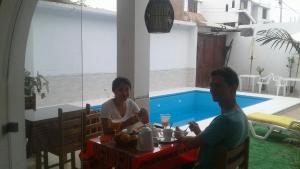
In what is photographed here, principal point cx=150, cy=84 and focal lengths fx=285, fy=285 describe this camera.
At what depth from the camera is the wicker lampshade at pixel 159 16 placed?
2.24m

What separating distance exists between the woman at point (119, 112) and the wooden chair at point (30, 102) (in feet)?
2.23

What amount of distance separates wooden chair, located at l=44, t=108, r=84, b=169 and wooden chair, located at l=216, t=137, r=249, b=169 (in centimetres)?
136

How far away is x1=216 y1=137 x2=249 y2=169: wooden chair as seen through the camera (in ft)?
5.54

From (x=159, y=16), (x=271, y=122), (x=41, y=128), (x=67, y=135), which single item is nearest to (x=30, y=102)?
(x=41, y=128)

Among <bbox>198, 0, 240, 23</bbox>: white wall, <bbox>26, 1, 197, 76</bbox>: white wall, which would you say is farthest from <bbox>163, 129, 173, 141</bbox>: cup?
<bbox>198, 0, 240, 23</bbox>: white wall

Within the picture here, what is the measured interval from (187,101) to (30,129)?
277 inches

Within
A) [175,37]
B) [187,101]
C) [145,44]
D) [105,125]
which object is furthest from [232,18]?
[105,125]

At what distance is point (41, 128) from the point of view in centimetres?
235

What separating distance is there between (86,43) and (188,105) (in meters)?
3.96

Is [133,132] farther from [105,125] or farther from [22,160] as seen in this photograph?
[22,160]

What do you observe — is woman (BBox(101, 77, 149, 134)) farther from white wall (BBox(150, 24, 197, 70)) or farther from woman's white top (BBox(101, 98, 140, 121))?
white wall (BBox(150, 24, 197, 70))

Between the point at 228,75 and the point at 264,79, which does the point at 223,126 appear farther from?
the point at 264,79

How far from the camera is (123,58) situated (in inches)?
145

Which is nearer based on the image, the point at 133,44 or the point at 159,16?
the point at 159,16
